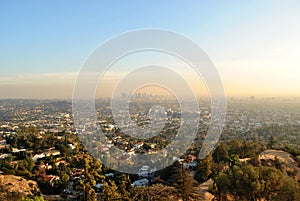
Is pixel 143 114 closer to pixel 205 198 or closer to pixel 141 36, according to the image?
pixel 205 198

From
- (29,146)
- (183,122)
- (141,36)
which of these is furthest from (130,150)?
(141,36)

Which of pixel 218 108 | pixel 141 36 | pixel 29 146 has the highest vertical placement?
pixel 141 36

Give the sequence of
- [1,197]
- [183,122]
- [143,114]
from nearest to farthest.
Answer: [1,197] → [183,122] → [143,114]

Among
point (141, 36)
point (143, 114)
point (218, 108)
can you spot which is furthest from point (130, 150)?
point (141, 36)

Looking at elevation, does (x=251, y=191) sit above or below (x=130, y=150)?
above

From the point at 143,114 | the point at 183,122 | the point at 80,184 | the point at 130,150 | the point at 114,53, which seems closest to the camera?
the point at 114,53

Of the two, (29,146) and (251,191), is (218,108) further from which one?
(29,146)

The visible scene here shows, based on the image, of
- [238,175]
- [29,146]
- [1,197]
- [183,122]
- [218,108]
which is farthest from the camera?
[29,146]

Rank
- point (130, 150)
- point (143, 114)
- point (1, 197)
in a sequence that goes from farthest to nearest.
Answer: point (130, 150), point (143, 114), point (1, 197)

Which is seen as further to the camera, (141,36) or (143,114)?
(143,114)
